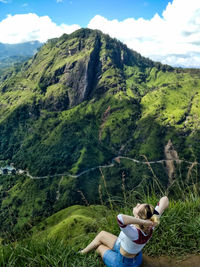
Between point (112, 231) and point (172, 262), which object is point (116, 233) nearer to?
point (112, 231)

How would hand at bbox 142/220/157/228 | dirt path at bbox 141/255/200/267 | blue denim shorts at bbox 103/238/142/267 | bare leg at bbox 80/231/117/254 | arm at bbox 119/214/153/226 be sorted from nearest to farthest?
1. arm at bbox 119/214/153/226
2. hand at bbox 142/220/157/228
3. blue denim shorts at bbox 103/238/142/267
4. dirt path at bbox 141/255/200/267
5. bare leg at bbox 80/231/117/254

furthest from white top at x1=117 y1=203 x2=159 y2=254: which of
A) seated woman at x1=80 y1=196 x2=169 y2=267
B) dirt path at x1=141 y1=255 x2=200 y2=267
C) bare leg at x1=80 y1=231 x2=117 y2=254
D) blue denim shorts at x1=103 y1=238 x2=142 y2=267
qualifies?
dirt path at x1=141 y1=255 x2=200 y2=267

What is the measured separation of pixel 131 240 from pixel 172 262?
132cm

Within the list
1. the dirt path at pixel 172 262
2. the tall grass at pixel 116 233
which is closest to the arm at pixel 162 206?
the tall grass at pixel 116 233

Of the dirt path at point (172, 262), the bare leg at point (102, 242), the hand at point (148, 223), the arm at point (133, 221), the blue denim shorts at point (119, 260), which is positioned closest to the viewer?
the arm at point (133, 221)

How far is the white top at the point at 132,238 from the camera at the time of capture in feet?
13.0

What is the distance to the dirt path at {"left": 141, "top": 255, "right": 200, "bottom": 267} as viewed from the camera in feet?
14.9

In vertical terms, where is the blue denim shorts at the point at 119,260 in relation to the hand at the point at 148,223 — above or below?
below

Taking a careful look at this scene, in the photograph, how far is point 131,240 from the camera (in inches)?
162

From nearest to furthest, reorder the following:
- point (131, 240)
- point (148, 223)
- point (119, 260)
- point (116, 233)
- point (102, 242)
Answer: point (148, 223), point (131, 240), point (119, 260), point (102, 242), point (116, 233)

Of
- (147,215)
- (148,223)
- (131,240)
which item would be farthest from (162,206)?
(131,240)

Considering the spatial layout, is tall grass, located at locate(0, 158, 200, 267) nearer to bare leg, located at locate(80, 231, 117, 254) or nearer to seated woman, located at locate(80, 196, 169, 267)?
bare leg, located at locate(80, 231, 117, 254)

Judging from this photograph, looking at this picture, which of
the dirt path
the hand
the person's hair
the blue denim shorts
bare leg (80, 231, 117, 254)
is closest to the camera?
the hand

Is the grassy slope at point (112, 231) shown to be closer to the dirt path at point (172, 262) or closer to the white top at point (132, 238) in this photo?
the dirt path at point (172, 262)
